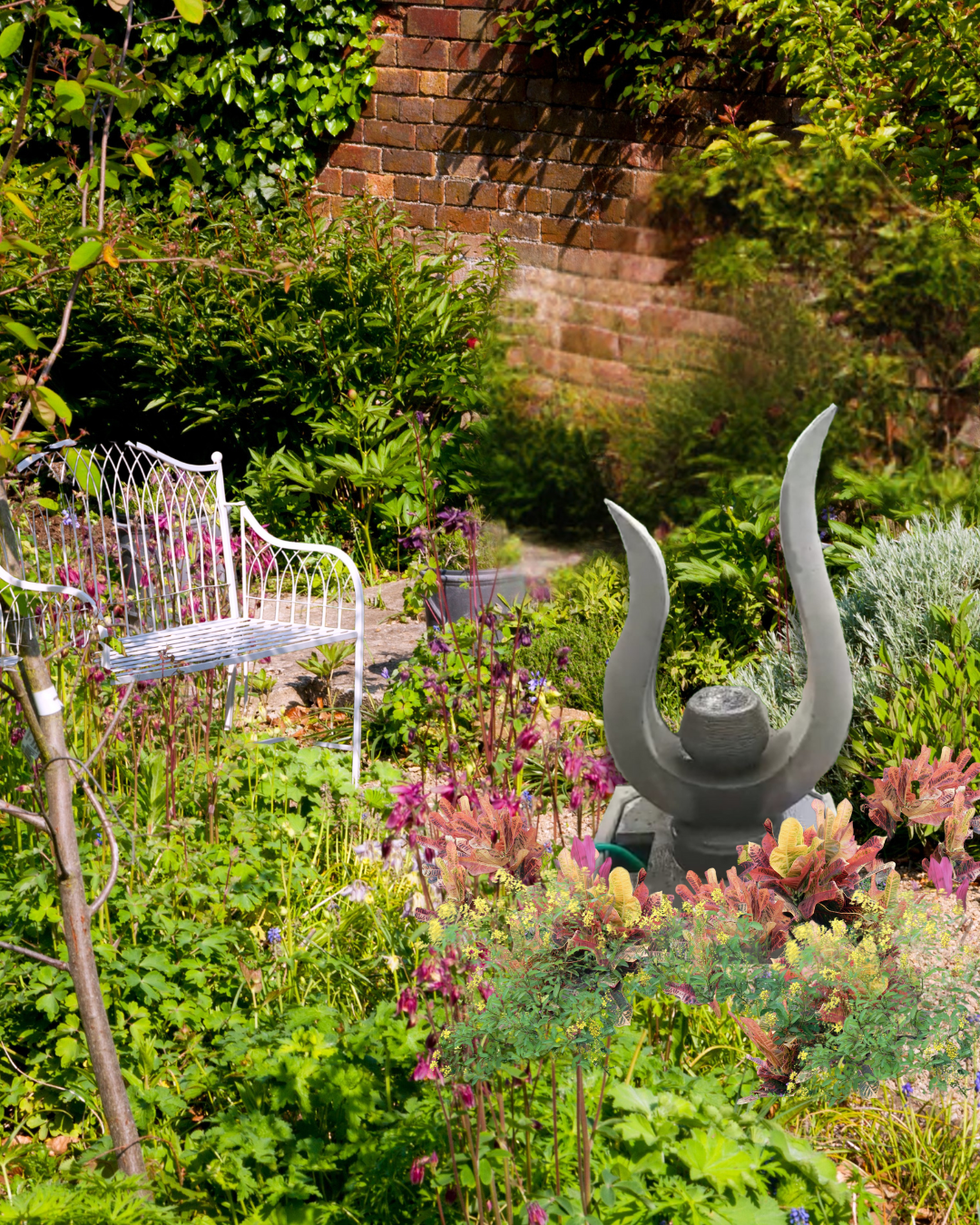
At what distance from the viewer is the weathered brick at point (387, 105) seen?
7168mm

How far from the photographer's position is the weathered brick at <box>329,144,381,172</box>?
24.1ft

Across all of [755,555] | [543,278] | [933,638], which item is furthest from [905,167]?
[543,278]

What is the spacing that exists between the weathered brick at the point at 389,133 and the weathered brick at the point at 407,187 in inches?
6.8

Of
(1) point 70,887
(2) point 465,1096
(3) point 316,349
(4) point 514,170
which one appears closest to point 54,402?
(1) point 70,887

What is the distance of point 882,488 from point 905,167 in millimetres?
2072

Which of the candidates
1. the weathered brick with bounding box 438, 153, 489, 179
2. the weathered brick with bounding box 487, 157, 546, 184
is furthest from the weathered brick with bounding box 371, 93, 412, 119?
the weathered brick with bounding box 487, 157, 546, 184

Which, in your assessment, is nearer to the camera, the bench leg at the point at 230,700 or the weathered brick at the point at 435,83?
the bench leg at the point at 230,700

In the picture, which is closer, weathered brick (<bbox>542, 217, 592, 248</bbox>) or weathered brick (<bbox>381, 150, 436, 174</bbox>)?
weathered brick (<bbox>542, 217, 592, 248</bbox>)

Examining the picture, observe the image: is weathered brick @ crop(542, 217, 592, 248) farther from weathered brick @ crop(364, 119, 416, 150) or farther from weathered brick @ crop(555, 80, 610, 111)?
weathered brick @ crop(364, 119, 416, 150)

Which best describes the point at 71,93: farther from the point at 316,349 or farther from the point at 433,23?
the point at 433,23

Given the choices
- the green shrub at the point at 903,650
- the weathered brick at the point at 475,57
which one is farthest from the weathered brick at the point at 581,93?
the green shrub at the point at 903,650

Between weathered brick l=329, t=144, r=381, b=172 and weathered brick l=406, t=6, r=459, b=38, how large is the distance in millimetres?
719

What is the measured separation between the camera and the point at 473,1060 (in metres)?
1.40

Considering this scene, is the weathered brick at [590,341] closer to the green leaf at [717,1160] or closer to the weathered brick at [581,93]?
the green leaf at [717,1160]
